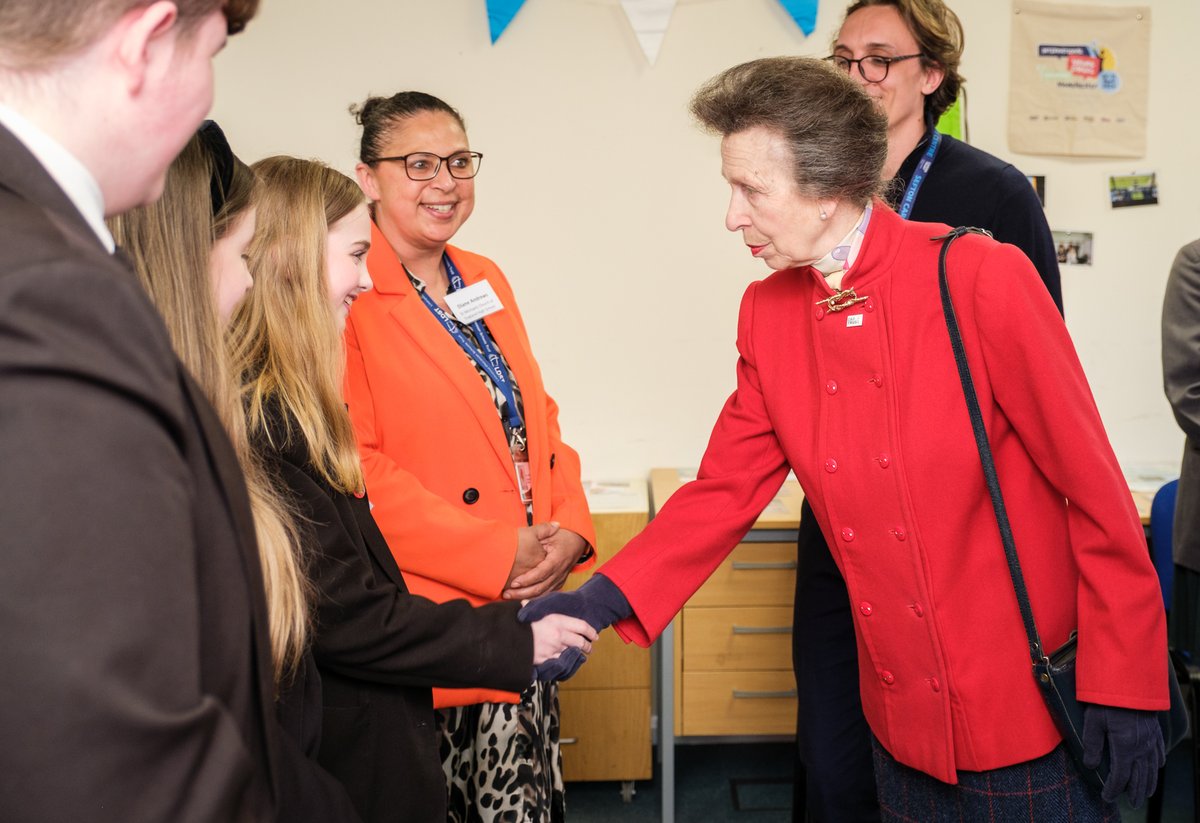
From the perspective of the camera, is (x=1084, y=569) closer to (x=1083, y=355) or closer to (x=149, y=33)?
(x=149, y=33)

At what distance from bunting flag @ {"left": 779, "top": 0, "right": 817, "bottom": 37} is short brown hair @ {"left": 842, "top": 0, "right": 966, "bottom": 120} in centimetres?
125

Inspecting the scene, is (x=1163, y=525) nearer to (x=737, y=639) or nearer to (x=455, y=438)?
(x=737, y=639)

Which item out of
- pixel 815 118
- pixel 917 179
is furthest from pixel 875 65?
pixel 815 118

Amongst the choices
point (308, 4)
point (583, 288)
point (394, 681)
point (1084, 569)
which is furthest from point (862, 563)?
point (308, 4)

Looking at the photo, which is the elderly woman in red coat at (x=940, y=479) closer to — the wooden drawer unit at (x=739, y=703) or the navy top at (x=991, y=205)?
the navy top at (x=991, y=205)

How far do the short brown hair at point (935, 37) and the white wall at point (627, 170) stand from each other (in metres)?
1.33

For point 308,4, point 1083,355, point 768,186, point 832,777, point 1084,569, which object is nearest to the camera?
point 1084,569

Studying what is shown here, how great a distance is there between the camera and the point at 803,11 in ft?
11.7

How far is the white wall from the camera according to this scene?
3572 mm

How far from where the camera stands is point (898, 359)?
1628 mm

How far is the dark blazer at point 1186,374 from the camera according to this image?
8.85 feet

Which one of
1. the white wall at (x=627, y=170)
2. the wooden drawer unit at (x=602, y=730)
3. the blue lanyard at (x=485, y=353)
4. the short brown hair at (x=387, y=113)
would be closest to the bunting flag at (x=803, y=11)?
the white wall at (x=627, y=170)

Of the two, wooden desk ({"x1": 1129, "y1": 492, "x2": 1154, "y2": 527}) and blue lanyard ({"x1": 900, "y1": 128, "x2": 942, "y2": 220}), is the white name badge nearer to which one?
blue lanyard ({"x1": 900, "y1": 128, "x2": 942, "y2": 220})

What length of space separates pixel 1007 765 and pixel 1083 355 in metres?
2.62
